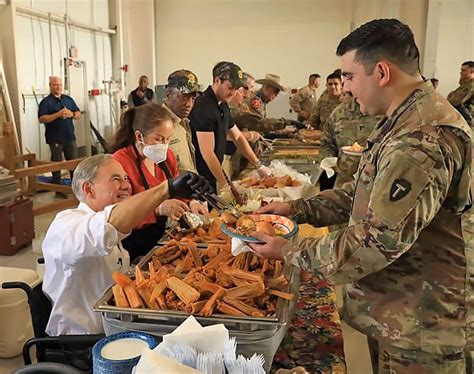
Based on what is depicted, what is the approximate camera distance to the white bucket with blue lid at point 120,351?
0.86 m

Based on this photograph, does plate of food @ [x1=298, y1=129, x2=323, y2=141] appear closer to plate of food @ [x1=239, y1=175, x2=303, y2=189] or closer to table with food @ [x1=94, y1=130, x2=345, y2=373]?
plate of food @ [x1=239, y1=175, x2=303, y2=189]

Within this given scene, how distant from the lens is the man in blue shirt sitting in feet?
19.1

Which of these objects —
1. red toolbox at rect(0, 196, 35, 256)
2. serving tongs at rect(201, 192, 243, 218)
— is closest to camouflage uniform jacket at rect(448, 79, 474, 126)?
red toolbox at rect(0, 196, 35, 256)

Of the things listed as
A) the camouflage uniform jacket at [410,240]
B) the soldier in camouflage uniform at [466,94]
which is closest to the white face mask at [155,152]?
the camouflage uniform jacket at [410,240]

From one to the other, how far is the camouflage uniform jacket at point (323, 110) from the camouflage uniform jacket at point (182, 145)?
8.49 feet

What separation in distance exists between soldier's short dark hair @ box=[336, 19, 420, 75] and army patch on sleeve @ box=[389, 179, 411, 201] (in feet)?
0.91

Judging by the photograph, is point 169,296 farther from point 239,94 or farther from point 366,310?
point 239,94

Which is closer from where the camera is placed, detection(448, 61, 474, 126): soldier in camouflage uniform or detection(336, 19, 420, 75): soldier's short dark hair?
detection(336, 19, 420, 75): soldier's short dark hair

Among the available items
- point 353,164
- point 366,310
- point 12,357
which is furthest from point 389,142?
point 12,357

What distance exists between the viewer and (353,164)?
9.21 feet

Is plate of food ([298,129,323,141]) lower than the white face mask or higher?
lower

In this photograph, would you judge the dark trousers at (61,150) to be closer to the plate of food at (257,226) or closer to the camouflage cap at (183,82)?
the camouflage cap at (183,82)

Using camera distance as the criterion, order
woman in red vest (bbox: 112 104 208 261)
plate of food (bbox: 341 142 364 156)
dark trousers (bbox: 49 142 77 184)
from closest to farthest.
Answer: woman in red vest (bbox: 112 104 208 261) < plate of food (bbox: 341 142 364 156) < dark trousers (bbox: 49 142 77 184)

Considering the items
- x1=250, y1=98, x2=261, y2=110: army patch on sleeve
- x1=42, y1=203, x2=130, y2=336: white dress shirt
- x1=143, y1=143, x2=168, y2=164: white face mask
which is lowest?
x1=42, y1=203, x2=130, y2=336: white dress shirt
